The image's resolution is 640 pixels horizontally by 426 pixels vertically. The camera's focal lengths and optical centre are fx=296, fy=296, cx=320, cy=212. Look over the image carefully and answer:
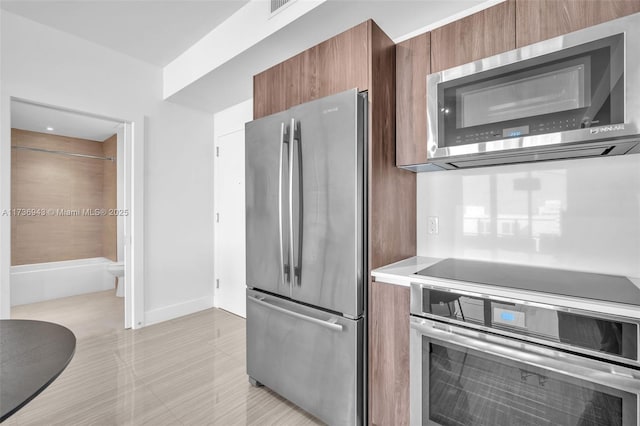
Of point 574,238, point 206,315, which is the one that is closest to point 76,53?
point 206,315

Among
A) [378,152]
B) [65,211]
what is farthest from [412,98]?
[65,211]

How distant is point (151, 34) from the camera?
273cm

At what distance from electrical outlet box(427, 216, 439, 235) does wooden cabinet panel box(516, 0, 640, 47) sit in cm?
106

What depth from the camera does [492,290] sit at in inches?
48.7

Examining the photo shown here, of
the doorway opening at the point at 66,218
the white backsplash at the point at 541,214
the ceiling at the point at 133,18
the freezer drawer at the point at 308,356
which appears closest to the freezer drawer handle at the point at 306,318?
the freezer drawer at the point at 308,356

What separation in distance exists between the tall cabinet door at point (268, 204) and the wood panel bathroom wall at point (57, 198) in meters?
3.80

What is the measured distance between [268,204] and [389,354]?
1.14m

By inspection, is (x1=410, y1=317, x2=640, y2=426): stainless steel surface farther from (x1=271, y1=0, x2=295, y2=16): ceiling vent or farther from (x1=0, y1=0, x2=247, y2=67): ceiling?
(x1=0, y1=0, x2=247, y2=67): ceiling

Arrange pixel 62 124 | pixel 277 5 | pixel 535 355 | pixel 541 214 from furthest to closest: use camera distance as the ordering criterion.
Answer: pixel 62 124
pixel 277 5
pixel 541 214
pixel 535 355

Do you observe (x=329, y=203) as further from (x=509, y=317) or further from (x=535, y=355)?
(x=535, y=355)

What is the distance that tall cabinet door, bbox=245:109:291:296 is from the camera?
1844 mm

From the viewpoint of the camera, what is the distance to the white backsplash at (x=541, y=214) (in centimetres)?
145

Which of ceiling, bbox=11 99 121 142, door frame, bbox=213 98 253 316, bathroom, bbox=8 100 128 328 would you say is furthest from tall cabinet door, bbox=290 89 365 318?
bathroom, bbox=8 100 128 328

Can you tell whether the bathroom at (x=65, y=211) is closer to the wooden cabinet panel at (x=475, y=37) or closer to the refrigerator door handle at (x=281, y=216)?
the refrigerator door handle at (x=281, y=216)
